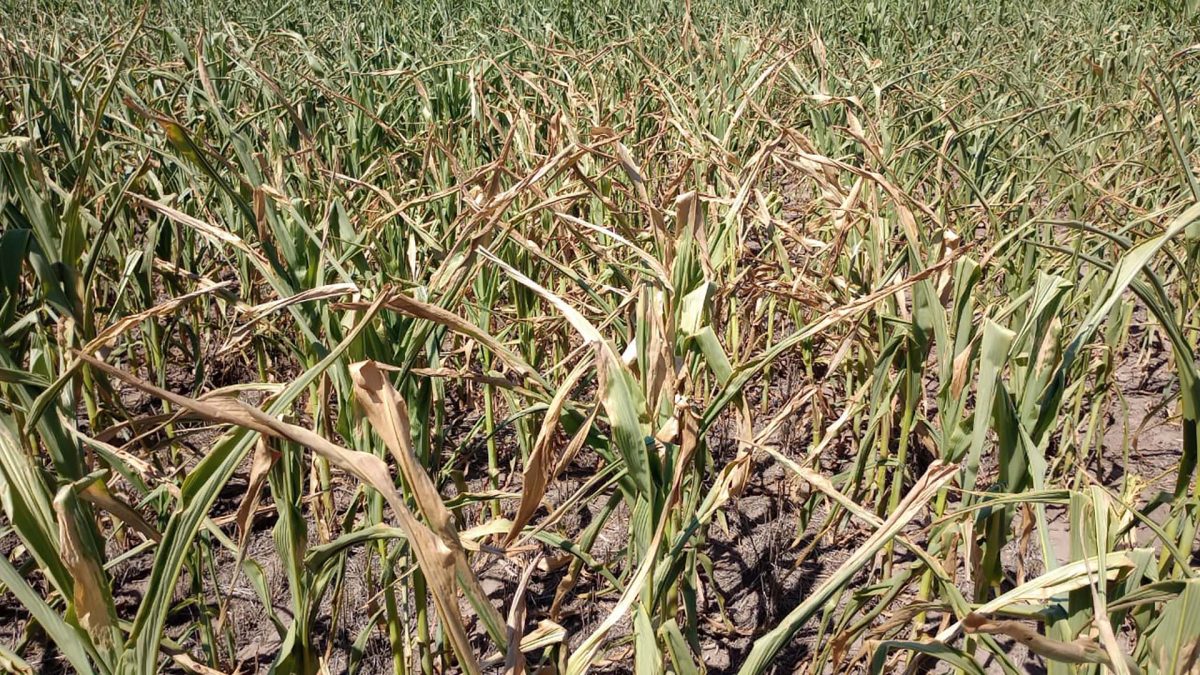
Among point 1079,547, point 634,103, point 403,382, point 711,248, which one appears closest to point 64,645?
point 403,382

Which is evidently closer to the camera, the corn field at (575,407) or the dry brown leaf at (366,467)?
the dry brown leaf at (366,467)

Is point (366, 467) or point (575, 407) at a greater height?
point (366, 467)

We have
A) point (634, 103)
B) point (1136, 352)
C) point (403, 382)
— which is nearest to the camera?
point (403, 382)

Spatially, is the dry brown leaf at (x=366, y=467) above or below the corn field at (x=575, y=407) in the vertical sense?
above

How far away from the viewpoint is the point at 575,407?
103cm

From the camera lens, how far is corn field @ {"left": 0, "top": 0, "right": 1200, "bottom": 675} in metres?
0.79

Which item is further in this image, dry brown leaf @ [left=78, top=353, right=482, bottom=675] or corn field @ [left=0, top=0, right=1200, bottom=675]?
corn field @ [left=0, top=0, right=1200, bottom=675]

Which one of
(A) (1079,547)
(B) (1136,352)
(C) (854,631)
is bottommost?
(B) (1136,352)

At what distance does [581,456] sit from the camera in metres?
1.96

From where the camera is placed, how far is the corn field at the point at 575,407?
0.79m

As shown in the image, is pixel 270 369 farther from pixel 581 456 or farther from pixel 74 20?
pixel 74 20

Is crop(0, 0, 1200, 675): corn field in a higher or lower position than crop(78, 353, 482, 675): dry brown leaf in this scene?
lower

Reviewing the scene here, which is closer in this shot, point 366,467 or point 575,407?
point 366,467

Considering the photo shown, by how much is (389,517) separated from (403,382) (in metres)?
0.44
